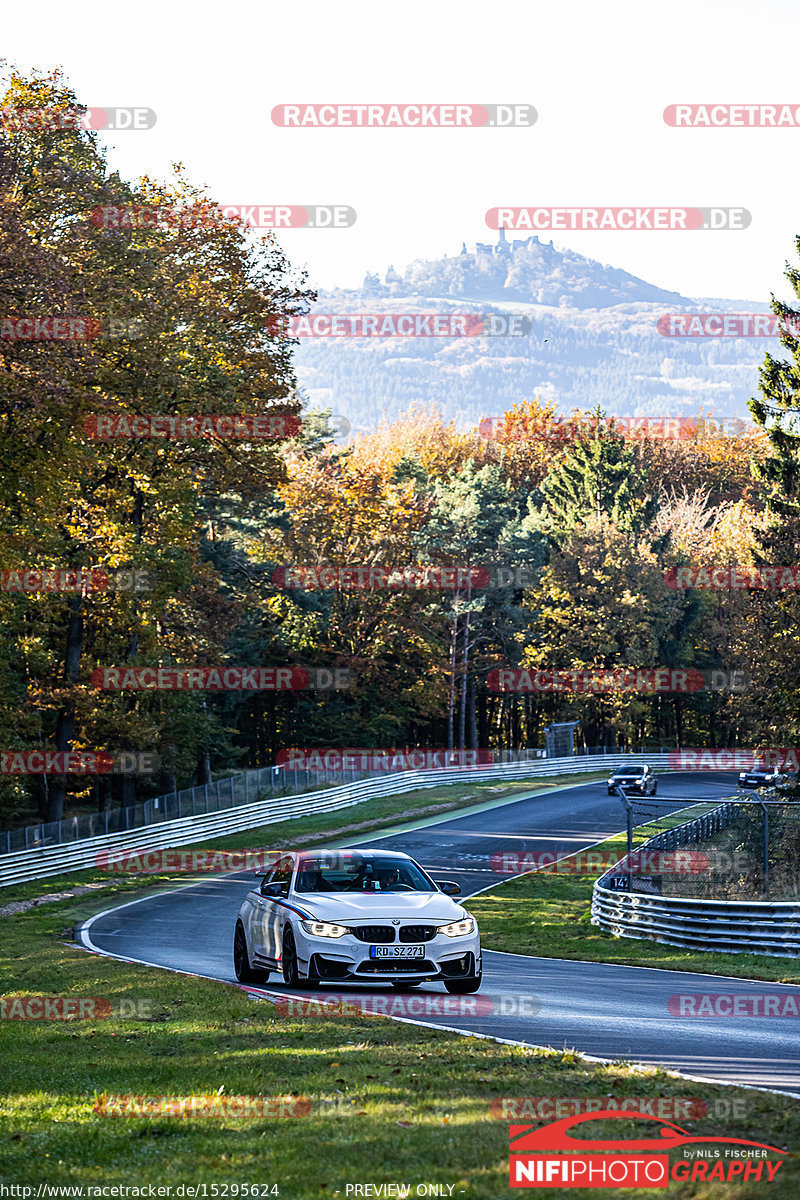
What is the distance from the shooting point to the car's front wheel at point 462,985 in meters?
13.4

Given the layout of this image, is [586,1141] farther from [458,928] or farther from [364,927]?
[458,928]

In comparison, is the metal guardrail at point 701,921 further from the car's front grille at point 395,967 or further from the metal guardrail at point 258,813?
the metal guardrail at point 258,813

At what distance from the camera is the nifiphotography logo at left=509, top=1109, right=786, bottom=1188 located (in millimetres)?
6121

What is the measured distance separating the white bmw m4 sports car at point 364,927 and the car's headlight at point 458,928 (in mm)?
10

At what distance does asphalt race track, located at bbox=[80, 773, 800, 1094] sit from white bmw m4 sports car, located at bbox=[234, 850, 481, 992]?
0.35 m

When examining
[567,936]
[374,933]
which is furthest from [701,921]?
[374,933]

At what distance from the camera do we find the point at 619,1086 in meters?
8.16

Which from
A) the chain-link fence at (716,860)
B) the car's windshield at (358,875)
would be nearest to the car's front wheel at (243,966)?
the car's windshield at (358,875)

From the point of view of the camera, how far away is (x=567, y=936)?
23.4 metres

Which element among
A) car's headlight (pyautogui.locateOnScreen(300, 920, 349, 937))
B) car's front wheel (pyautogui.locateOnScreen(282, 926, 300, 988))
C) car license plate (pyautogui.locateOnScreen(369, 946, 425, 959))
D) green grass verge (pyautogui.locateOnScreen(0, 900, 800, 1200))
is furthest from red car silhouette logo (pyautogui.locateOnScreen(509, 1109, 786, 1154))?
car's front wheel (pyautogui.locateOnScreen(282, 926, 300, 988))

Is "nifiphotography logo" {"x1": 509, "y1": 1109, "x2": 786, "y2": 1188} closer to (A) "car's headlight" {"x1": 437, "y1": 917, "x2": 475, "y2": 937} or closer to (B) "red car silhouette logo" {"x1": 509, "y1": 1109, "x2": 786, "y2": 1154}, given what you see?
(B) "red car silhouette logo" {"x1": 509, "y1": 1109, "x2": 786, "y2": 1154}

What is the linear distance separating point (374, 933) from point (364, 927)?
4.7 inches

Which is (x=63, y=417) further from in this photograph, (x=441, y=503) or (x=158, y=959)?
(x=441, y=503)

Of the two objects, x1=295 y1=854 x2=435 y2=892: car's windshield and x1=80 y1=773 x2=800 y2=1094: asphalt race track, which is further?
x1=295 y1=854 x2=435 y2=892: car's windshield
